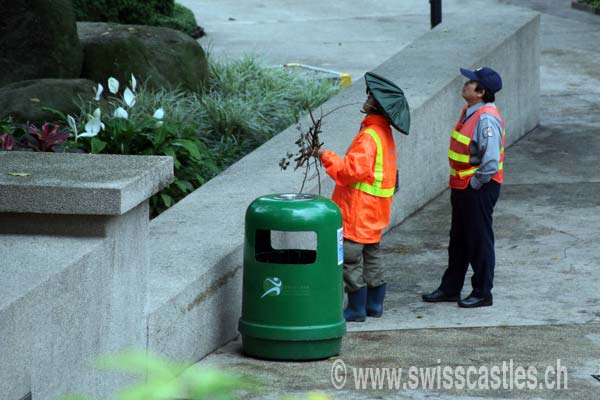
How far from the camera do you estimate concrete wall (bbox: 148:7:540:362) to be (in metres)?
6.34

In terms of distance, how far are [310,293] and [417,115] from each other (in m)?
4.10

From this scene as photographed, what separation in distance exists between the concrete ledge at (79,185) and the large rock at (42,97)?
3.70m

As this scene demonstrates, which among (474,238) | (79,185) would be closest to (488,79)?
(474,238)

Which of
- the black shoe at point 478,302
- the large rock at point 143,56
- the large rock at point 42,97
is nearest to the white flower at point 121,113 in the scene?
the large rock at point 42,97

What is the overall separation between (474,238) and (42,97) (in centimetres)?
403

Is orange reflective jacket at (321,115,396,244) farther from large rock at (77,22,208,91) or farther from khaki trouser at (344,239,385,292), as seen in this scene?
large rock at (77,22,208,91)

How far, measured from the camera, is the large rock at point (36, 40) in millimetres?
10719

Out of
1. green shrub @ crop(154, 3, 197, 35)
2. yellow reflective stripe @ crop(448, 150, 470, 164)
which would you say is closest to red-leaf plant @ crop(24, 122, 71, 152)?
yellow reflective stripe @ crop(448, 150, 470, 164)

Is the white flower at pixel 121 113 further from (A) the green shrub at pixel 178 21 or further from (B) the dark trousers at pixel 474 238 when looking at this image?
(A) the green shrub at pixel 178 21

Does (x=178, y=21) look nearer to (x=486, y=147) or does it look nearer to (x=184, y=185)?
(x=184, y=185)

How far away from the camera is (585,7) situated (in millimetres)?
24297

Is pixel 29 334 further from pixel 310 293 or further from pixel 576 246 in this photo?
pixel 576 246

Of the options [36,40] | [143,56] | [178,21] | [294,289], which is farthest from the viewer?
[178,21]

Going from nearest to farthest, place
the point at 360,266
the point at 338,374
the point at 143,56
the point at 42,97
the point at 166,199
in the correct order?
the point at 338,374
the point at 360,266
the point at 166,199
the point at 42,97
the point at 143,56
